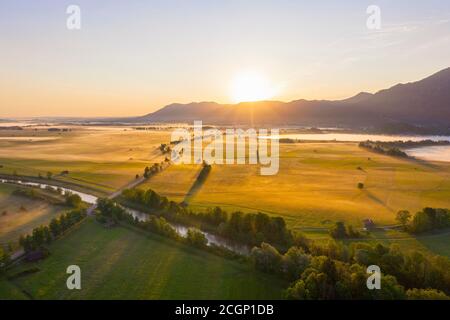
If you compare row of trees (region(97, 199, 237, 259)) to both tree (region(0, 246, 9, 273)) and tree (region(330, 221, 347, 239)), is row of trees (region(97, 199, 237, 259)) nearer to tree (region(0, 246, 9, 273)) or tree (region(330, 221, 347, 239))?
tree (region(330, 221, 347, 239))

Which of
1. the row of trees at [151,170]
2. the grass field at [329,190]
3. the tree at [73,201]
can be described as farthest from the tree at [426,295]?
the row of trees at [151,170]

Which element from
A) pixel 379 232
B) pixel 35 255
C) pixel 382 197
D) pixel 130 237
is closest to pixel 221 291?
pixel 130 237

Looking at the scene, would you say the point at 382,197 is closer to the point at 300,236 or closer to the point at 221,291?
the point at 300,236

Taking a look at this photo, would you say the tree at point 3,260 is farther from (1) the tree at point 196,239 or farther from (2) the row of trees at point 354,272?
(2) the row of trees at point 354,272

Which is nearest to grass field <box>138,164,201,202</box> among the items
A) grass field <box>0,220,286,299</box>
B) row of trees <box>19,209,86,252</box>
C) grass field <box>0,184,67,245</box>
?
grass field <box>0,184,67,245</box>
